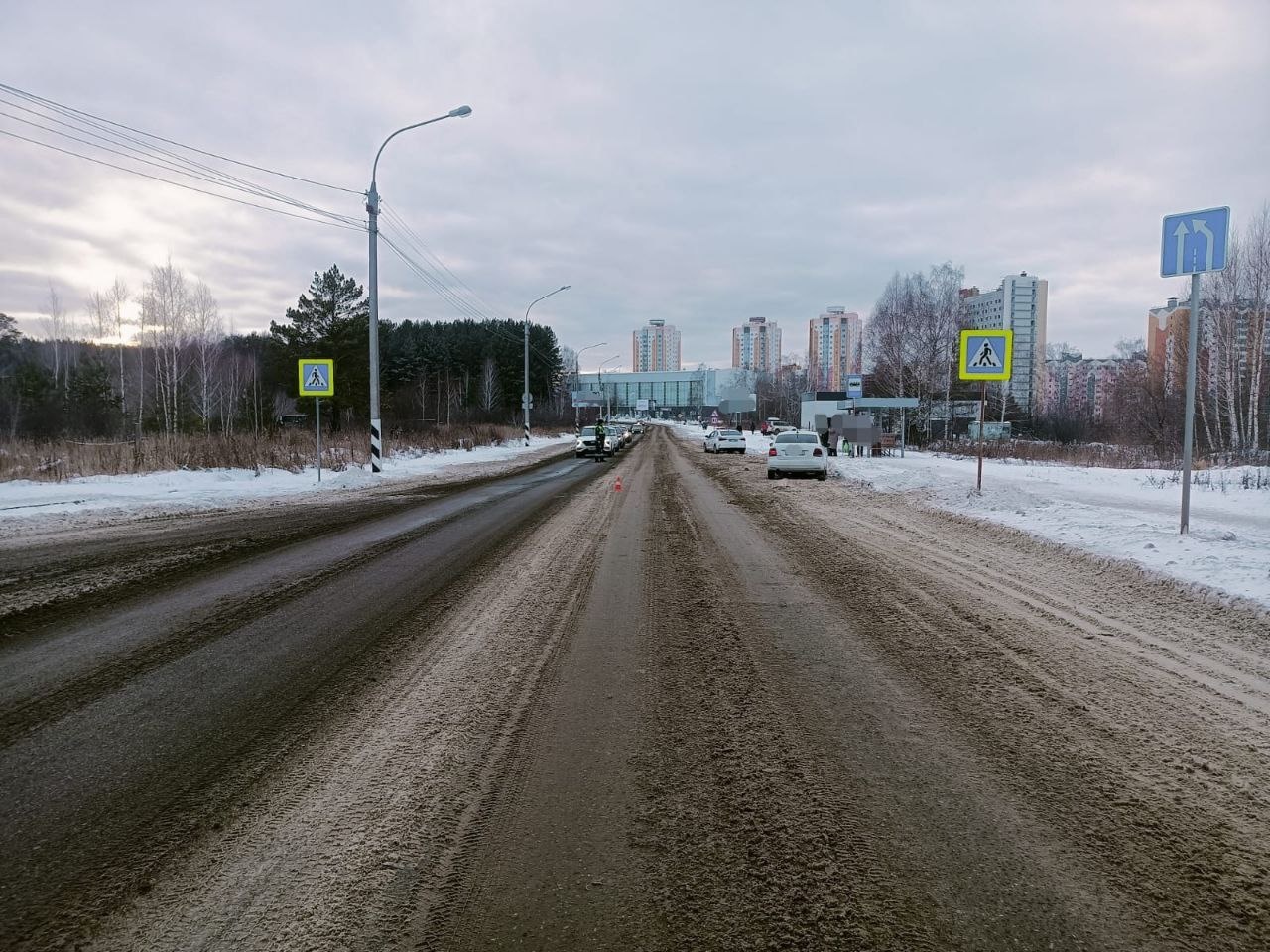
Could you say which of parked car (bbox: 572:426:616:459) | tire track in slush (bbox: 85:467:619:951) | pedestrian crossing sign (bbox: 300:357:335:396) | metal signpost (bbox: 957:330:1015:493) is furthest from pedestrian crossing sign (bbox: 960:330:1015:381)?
parked car (bbox: 572:426:616:459)

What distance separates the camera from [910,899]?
2299 millimetres

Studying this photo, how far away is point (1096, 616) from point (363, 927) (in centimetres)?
603

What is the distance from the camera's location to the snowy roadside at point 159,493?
472 inches

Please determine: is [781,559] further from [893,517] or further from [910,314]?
[910,314]

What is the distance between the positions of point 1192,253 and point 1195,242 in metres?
0.14

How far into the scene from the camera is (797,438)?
73.8 feet

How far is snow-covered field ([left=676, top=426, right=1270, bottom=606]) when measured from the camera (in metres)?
7.49

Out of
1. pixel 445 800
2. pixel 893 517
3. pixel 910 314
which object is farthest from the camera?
pixel 910 314

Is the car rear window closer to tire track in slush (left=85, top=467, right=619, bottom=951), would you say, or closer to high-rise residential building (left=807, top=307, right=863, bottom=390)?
tire track in slush (left=85, top=467, right=619, bottom=951)

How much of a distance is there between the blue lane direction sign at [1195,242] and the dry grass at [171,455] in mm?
21954

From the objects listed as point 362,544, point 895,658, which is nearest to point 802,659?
point 895,658

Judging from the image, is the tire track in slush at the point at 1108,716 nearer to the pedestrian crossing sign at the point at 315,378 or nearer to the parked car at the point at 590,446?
the pedestrian crossing sign at the point at 315,378

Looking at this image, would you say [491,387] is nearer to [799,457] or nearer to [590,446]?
[590,446]

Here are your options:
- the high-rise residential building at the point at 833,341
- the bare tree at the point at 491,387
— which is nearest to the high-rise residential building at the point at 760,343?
the high-rise residential building at the point at 833,341
